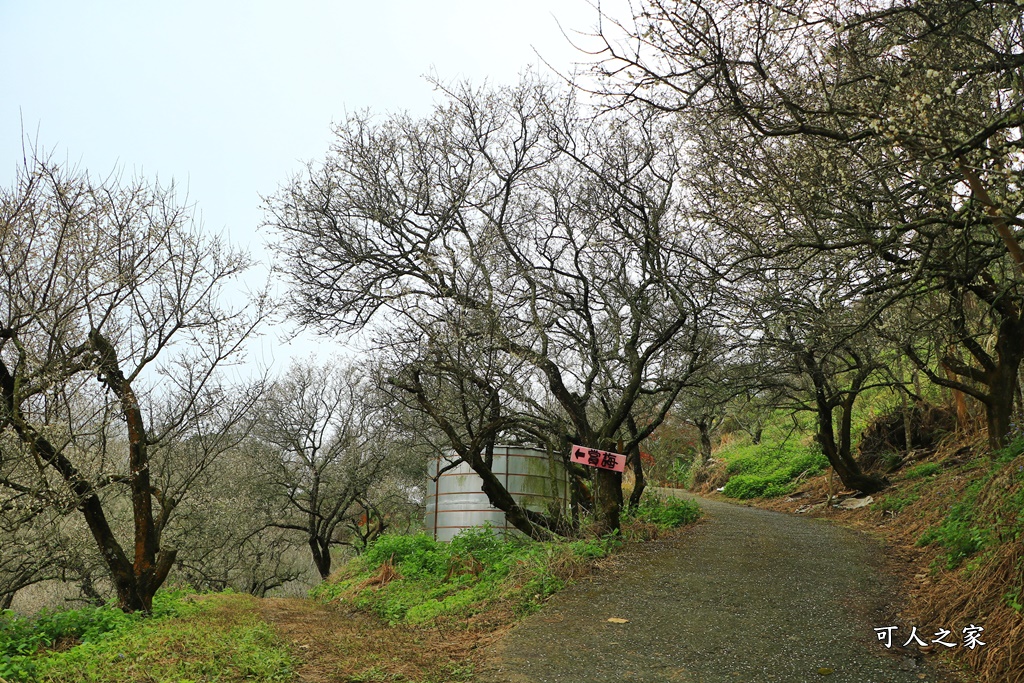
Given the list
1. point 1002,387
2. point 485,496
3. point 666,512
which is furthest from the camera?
point 485,496

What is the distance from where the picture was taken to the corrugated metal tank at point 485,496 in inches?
594

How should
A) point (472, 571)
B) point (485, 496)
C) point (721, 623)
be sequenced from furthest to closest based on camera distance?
point (485, 496) → point (472, 571) → point (721, 623)

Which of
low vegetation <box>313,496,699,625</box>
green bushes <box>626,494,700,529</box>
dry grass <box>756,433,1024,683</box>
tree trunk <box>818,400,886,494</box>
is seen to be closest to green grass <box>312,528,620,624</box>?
low vegetation <box>313,496,699,625</box>

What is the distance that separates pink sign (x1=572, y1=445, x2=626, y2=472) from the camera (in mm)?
9852

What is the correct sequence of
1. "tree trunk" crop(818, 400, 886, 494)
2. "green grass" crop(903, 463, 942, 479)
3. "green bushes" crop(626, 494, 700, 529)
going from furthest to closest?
"tree trunk" crop(818, 400, 886, 494) < "green grass" crop(903, 463, 942, 479) < "green bushes" crop(626, 494, 700, 529)

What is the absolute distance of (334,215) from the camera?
1137 centimetres

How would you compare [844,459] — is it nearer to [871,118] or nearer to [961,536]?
[961,536]

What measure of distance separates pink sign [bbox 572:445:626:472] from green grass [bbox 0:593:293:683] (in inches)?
170

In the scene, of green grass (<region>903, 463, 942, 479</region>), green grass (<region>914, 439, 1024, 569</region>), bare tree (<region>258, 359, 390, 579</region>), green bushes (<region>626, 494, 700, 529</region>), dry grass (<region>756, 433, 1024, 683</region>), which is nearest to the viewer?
dry grass (<region>756, 433, 1024, 683</region>)

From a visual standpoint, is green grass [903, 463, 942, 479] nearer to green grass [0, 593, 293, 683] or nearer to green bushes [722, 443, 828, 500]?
green bushes [722, 443, 828, 500]

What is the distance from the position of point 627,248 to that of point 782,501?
8352 mm

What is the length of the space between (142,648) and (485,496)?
28.3 feet

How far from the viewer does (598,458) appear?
10.0m

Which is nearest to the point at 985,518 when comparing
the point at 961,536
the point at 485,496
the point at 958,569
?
the point at 961,536
